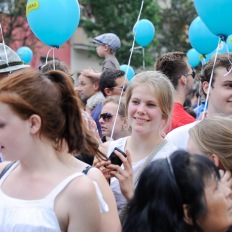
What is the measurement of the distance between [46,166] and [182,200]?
639 millimetres

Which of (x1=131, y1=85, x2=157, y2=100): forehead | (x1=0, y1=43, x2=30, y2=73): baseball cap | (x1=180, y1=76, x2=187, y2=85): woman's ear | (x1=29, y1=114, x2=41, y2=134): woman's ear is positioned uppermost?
(x1=29, y1=114, x2=41, y2=134): woman's ear

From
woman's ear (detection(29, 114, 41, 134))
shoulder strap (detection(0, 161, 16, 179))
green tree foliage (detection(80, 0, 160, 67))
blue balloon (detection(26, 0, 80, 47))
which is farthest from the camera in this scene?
green tree foliage (detection(80, 0, 160, 67))

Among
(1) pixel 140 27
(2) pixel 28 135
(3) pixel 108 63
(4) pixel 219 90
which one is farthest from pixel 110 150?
(1) pixel 140 27

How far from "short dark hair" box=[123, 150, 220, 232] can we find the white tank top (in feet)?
1.00

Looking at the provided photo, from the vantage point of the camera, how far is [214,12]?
415 cm

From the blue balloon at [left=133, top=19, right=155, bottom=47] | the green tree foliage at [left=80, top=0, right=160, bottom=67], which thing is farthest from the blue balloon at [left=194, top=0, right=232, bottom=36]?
the green tree foliage at [left=80, top=0, right=160, bottom=67]

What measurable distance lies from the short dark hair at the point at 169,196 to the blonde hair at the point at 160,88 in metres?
1.40

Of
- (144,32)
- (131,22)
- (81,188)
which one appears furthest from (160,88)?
(131,22)

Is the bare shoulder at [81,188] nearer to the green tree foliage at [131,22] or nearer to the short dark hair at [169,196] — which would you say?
the short dark hair at [169,196]

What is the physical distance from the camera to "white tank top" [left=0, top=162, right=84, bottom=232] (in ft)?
→ 7.41

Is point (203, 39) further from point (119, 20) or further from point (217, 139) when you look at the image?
point (119, 20)

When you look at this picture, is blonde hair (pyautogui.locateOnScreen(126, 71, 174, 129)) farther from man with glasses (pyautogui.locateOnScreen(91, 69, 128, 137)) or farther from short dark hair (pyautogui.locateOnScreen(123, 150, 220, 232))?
man with glasses (pyautogui.locateOnScreen(91, 69, 128, 137))

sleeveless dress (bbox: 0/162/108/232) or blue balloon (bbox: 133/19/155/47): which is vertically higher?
sleeveless dress (bbox: 0/162/108/232)

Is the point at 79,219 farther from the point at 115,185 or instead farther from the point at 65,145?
the point at 115,185
